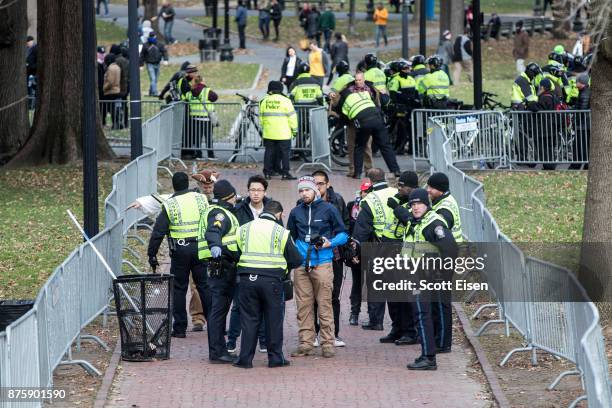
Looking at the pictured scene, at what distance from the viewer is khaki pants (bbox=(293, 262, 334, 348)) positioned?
13.6m

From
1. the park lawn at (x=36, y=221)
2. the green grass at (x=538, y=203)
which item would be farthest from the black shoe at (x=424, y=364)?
the green grass at (x=538, y=203)

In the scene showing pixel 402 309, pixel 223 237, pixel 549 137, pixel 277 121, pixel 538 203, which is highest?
pixel 277 121

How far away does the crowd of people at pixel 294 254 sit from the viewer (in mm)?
12953

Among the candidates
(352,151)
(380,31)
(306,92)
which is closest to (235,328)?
(352,151)

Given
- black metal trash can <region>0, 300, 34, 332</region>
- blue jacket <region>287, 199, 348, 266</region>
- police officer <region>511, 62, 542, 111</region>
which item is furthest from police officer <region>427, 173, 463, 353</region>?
police officer <region>511, 62, 542, 111</region>

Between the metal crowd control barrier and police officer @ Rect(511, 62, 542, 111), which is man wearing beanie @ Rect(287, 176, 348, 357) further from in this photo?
police officer @ Rect(511, 62, 542, 111)

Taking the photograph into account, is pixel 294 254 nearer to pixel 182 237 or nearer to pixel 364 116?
pixel 182 237

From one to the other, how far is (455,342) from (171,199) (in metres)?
3.36

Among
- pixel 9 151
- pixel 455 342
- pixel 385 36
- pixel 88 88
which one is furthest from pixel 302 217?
pixel 385 36

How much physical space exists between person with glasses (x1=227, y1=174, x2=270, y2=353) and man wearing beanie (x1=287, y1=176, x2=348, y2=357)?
377mm

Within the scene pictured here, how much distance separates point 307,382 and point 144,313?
184 cm

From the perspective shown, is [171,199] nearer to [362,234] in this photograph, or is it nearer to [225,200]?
[225,200]

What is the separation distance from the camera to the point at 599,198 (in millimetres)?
14594

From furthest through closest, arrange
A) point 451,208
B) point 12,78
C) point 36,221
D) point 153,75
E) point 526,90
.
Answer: point 153,75 < point 12,78 < point 526,90 < point 36,221 < point 451,208
